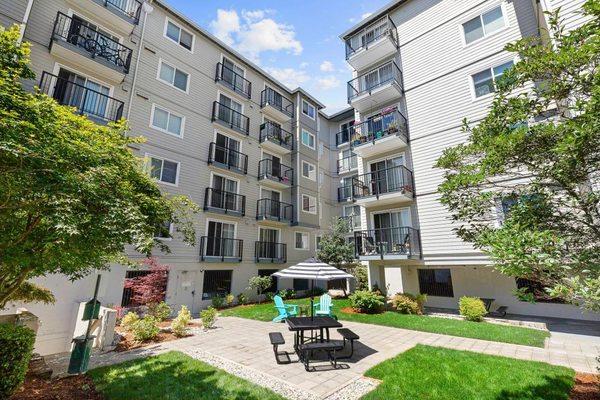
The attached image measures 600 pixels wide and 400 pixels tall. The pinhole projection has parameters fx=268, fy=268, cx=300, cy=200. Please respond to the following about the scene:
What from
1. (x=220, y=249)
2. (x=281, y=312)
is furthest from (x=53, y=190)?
(x=220, y=249)

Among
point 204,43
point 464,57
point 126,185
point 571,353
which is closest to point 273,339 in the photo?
point 126,185

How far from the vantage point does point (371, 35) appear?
18547mm

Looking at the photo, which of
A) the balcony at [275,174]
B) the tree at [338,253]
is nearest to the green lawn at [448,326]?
the tree at [338,253]

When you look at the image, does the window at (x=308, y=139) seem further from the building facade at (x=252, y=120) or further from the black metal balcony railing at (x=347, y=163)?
the black metal balcony railing at (x=347, y=163)

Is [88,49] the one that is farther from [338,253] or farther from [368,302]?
[368,302]

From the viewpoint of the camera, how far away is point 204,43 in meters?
20.0

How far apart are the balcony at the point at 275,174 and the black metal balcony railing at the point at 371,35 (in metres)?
10.3

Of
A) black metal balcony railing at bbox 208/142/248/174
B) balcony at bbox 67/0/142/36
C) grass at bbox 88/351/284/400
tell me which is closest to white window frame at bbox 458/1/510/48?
black metal balcony railing at bbox 208/142/248/174

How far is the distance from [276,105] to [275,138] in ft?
11.7

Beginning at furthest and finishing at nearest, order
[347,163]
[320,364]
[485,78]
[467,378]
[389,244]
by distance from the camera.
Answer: [347,163], [389,244], [485,78], [320,364], [467,378]

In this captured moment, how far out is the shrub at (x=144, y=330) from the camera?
30.9ft

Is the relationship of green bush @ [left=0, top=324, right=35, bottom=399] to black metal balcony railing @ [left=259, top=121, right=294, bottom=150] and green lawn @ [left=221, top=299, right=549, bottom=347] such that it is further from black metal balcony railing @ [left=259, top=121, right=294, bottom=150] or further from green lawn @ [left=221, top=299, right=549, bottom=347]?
black metal balcony railing @ [left=259, top=121, right=294, bottom=150]

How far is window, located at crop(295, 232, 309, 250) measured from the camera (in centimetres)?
2436

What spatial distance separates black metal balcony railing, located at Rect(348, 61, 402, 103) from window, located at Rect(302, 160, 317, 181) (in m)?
8.91
